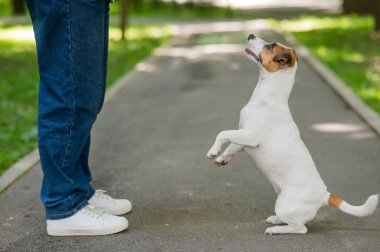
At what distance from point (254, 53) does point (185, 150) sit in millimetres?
2741

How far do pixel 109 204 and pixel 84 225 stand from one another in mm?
449

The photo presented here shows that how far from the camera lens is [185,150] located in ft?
22.3

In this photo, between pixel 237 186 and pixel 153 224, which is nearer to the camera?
pixel 153 224

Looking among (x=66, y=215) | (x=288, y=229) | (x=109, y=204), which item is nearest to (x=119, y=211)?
(x=109, y=204)

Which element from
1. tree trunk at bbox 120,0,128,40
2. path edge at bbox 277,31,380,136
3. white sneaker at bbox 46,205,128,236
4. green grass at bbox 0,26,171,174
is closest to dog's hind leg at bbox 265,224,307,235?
white sneaker at bbox 46,205,128,236

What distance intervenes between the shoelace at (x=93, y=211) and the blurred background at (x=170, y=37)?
2.07 metres

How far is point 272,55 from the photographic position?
13.5 feet

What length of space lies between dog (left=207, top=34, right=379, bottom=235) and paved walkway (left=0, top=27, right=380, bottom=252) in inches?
8.1

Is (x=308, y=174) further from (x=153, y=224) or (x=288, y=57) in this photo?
(x=153, y=224)

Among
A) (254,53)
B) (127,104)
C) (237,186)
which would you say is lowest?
(127,104)

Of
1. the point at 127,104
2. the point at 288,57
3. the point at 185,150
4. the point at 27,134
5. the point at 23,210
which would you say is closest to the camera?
the point at 288,57

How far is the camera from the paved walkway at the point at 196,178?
167 inches

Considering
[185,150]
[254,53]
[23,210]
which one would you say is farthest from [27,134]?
[254,53]

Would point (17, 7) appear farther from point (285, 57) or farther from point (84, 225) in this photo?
point (285, 57)
